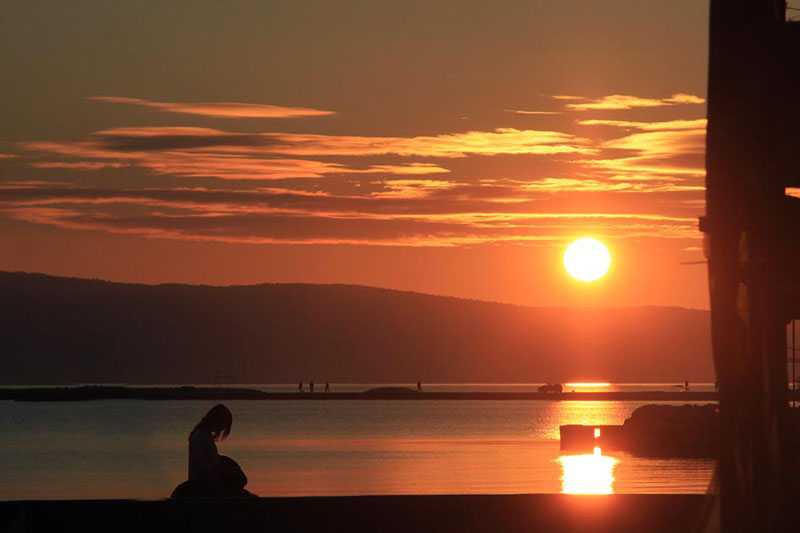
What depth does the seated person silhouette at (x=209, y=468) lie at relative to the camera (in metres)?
8.99

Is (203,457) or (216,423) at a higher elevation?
(216,423)

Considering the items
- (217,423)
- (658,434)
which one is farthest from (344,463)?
(217,423)

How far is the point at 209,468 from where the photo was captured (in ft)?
29.7

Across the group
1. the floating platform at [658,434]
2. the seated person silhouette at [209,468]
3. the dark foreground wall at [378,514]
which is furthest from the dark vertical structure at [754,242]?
the floating platform at [658,434]

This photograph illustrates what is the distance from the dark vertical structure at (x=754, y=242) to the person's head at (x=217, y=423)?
17.0 feet

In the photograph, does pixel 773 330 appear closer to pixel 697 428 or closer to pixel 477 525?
pixel 477 525

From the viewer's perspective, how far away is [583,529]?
7312mm

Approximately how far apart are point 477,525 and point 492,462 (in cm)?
5927

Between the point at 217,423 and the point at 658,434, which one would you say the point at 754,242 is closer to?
the point at 217,423

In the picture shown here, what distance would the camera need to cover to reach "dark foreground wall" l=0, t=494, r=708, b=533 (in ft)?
23.8

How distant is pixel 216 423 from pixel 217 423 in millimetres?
16

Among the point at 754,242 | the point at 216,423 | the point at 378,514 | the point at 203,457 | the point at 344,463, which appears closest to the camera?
the point at 754,242

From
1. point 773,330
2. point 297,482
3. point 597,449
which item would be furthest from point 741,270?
point 597,449

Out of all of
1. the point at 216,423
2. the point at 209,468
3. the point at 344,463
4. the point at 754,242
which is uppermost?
the point at 344,463
